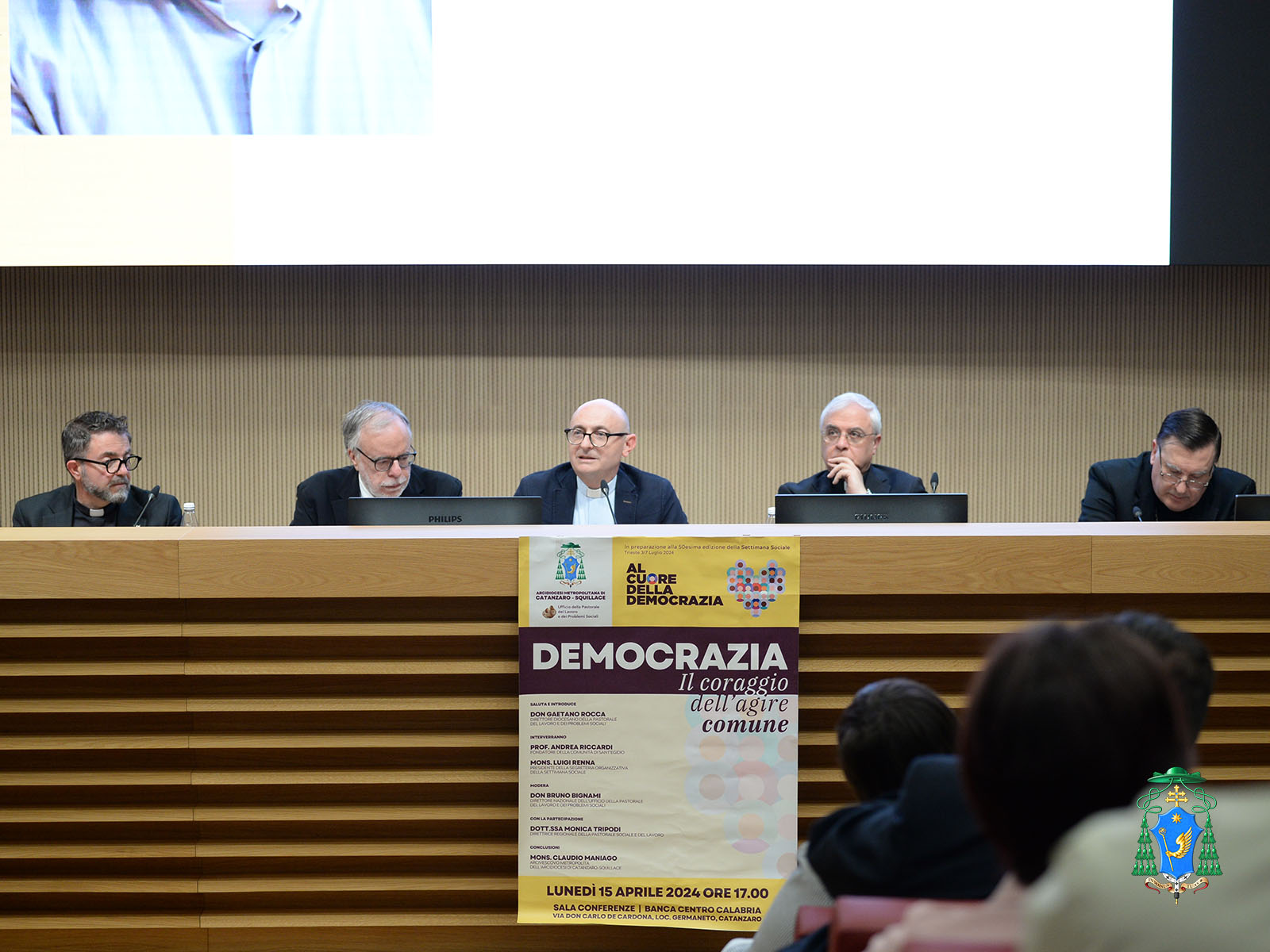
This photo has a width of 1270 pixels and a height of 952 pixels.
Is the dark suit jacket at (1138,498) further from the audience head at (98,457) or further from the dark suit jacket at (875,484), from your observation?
the audience head at (98,457)

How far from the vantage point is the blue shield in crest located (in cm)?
79

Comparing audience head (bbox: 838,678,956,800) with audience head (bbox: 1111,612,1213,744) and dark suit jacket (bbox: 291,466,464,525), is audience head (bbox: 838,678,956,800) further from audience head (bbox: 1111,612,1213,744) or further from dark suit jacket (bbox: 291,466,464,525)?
dark suit jacket (bbox: 291,466,464,525)

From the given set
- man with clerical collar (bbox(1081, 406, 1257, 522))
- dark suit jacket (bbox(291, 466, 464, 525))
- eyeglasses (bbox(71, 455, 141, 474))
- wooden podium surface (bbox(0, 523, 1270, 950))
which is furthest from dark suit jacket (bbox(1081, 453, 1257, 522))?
eyeglasses (bbox(71, 455, 141, 474))

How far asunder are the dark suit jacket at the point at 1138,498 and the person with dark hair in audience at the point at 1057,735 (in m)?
3.17

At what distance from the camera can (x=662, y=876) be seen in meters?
2.15

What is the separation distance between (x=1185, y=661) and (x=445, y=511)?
1.80 metres

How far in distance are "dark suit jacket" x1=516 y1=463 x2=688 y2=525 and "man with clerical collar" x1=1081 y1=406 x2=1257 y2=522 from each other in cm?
137

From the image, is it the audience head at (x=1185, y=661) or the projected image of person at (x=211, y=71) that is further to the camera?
the projected image of person at (x=211, y=71)

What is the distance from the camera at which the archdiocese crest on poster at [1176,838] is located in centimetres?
67

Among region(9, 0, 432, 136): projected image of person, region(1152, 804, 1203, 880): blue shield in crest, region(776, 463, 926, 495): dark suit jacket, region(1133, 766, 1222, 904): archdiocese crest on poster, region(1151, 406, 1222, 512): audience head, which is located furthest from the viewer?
region(9, 0, 432, 136): projected image of person

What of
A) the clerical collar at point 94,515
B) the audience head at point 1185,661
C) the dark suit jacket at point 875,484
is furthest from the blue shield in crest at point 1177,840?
the clerical collar at point 94,515

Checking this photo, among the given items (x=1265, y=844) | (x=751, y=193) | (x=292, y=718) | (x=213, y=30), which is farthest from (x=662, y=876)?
(x=213, y=30)

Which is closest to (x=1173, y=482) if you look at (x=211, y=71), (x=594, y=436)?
(x=594, y=436)

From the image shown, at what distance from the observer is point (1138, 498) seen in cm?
371
